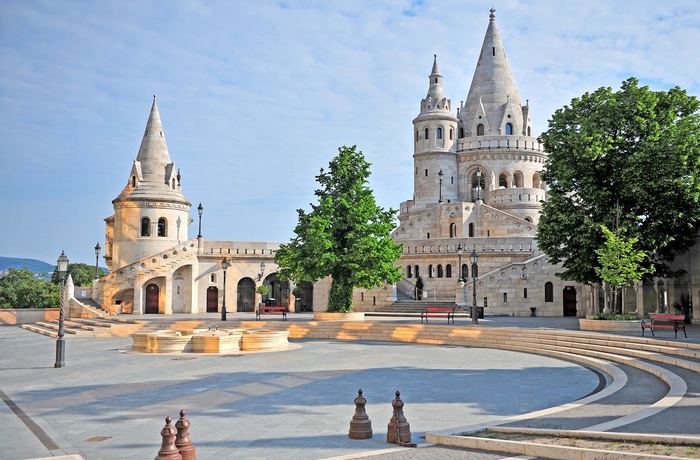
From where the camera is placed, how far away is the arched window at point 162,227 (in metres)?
46.2

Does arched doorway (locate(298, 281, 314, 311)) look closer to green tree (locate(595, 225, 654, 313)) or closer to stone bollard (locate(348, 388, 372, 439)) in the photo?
green tree (locate(595, 225, 654, 313))

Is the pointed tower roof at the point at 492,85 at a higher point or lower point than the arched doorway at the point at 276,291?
higher

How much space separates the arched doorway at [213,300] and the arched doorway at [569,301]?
23250 mm

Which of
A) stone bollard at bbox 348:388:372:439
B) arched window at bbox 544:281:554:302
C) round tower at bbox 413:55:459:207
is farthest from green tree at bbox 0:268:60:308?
stone bollard at bbox 348:388:372:439

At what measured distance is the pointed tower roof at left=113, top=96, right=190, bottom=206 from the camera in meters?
45.8

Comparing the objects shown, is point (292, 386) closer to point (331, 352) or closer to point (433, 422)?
point (433, 422)

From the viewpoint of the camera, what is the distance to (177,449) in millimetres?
7715

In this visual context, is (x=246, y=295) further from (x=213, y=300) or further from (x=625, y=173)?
(x=625, y=173)

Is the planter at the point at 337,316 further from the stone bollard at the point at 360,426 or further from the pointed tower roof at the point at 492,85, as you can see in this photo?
the pointed tower roof at the point at 492,85

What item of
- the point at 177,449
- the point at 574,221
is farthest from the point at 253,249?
the point at 177,449

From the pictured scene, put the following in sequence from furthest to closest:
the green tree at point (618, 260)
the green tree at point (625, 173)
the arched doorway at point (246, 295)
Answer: the arched doorway at point (246, 295) < the green tree at point (625, 173) < the green tree at point (618, 260)

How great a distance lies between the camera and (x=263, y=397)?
13.3m

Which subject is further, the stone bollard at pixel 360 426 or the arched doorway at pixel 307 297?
Answer: the arched doorway at pixel 307 297

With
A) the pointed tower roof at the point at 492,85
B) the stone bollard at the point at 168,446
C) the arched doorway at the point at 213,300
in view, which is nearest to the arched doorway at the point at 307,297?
the arched doorway at the point at 213,300
